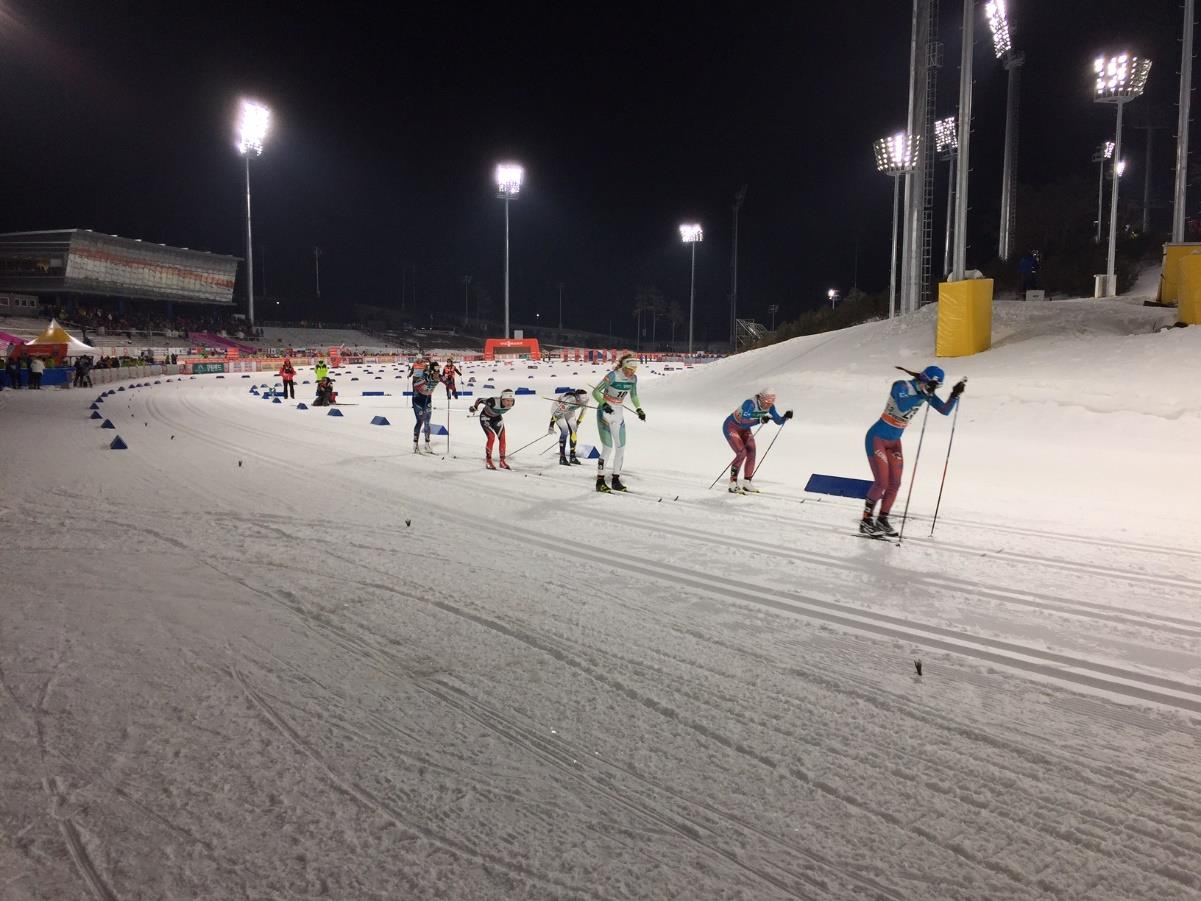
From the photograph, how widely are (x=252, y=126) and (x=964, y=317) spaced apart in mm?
59640

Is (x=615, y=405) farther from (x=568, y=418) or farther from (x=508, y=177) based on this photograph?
(x=508, y=177)

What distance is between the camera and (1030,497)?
10492 mm

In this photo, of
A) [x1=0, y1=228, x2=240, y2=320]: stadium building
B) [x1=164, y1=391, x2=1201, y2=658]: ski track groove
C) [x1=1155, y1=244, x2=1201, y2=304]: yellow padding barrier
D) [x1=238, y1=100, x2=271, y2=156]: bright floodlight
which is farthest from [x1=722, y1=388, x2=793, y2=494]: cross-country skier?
[x1=0, y1=228, x2=240, y2=320]: stadium building

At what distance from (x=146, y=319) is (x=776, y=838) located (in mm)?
81143

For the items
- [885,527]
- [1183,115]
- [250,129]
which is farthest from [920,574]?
[250,129]

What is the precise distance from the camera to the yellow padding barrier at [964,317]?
2041cm

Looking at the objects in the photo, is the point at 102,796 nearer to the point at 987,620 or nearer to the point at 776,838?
the point at 776,838

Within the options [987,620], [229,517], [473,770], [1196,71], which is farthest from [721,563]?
[1196,71]

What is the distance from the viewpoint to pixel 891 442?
8.34m

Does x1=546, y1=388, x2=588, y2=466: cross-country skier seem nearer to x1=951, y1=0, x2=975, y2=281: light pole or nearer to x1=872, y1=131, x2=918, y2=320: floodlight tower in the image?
x1=951, y1=0, x2=975, y2=281: light pole

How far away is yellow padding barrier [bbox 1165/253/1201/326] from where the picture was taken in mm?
18797

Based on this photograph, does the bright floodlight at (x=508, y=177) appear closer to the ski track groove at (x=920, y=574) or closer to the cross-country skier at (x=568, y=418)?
the cross-country skier at (x=568, y=418)

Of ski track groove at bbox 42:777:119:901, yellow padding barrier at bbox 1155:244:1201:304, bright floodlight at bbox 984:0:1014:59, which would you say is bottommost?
ski track groove at bbox 42:777:119:901

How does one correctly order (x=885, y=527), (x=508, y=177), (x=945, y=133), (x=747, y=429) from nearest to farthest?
(x=885, y=527) → (x=747, y=429) → (x=945, y=133) → (x=508, y=177)
